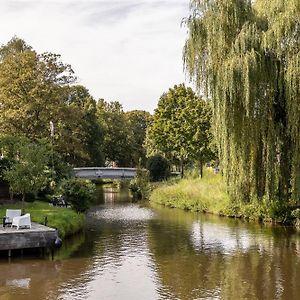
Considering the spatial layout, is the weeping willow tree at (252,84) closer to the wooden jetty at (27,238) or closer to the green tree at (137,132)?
the wooden jetty at (27,238)

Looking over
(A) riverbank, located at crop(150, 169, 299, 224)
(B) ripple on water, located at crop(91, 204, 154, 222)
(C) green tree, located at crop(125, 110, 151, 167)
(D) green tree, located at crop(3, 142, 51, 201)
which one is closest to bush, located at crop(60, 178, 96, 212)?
(D) green tree, located at crop(3, 142, 51, 201)

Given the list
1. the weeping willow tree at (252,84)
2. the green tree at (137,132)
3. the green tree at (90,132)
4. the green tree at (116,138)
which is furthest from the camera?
the green tree at (137,132)

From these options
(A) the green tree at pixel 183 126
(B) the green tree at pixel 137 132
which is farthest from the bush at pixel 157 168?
(B) the green tree at pixel 137 132

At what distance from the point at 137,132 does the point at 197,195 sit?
5168 centimetres

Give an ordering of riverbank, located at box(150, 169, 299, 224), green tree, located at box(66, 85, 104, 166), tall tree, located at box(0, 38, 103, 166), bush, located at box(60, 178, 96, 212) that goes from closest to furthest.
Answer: bush, located at box(60, 178, 96, 212), riverbank, located at box(150, 169, 299, 224), tall tree, located at box(0, 38, 103, 166), green tree, located at box(66, 85, 104, 166)

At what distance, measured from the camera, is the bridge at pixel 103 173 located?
54.9 metres

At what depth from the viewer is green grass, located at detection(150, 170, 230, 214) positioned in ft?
117

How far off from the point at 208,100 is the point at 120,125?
5748 centimetres

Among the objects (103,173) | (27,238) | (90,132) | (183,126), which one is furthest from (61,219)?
(90,132)

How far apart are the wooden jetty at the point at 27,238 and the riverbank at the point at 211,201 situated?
36.5ft

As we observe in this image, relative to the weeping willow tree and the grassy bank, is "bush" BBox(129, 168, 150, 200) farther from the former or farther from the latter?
the weeping willow tree

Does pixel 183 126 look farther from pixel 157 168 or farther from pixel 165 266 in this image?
pixel 165 266

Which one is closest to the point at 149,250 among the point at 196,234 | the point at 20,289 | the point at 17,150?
the point at 196,234

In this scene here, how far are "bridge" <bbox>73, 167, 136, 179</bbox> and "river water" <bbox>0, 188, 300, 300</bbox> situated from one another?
26228mm
